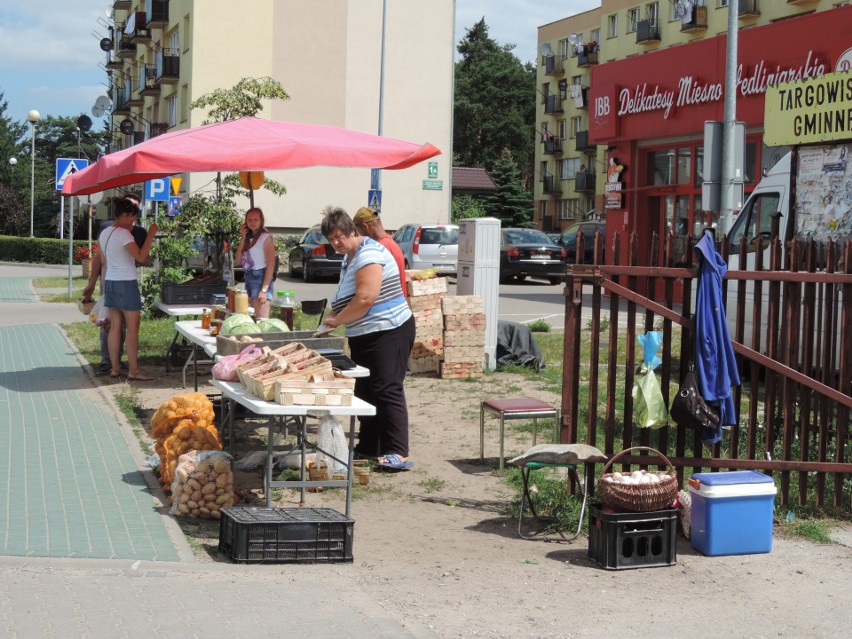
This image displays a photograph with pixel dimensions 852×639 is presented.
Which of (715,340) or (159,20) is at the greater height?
(159,20)

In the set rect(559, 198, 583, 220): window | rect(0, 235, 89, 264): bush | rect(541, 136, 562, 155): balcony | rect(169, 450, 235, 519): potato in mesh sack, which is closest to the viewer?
rect(169, 450, 235, 519): potato in mesh sack

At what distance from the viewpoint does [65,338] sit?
17.0 metres

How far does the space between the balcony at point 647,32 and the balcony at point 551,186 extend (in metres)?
22.0

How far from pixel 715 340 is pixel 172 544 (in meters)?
3.41

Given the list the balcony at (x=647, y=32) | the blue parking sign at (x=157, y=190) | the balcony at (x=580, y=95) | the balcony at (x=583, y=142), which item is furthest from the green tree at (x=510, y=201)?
the blue parking sign at (x=157, y=190)

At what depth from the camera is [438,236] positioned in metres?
30.9

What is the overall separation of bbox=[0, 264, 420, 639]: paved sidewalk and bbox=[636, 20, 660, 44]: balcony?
147 ft

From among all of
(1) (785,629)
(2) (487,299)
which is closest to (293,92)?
(2) (487,299)

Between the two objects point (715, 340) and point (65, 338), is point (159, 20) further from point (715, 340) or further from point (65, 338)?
point (715, 340)

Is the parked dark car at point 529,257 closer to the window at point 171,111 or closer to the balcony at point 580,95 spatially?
the window at point 171,111

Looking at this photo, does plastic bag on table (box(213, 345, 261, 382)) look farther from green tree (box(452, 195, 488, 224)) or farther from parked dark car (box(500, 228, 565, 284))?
green tree (box(452, 195, 488, 224))

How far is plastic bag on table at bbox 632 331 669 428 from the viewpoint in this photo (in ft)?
23.0

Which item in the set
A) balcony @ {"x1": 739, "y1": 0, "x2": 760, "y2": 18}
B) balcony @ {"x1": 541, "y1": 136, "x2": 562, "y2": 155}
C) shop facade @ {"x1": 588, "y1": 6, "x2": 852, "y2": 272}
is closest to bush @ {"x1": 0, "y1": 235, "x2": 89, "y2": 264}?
shop facade @ {"x1": 588, "y1": 6, "x2": 852, "y2": 272}

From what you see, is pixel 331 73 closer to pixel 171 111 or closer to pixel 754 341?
pixel 171 111
